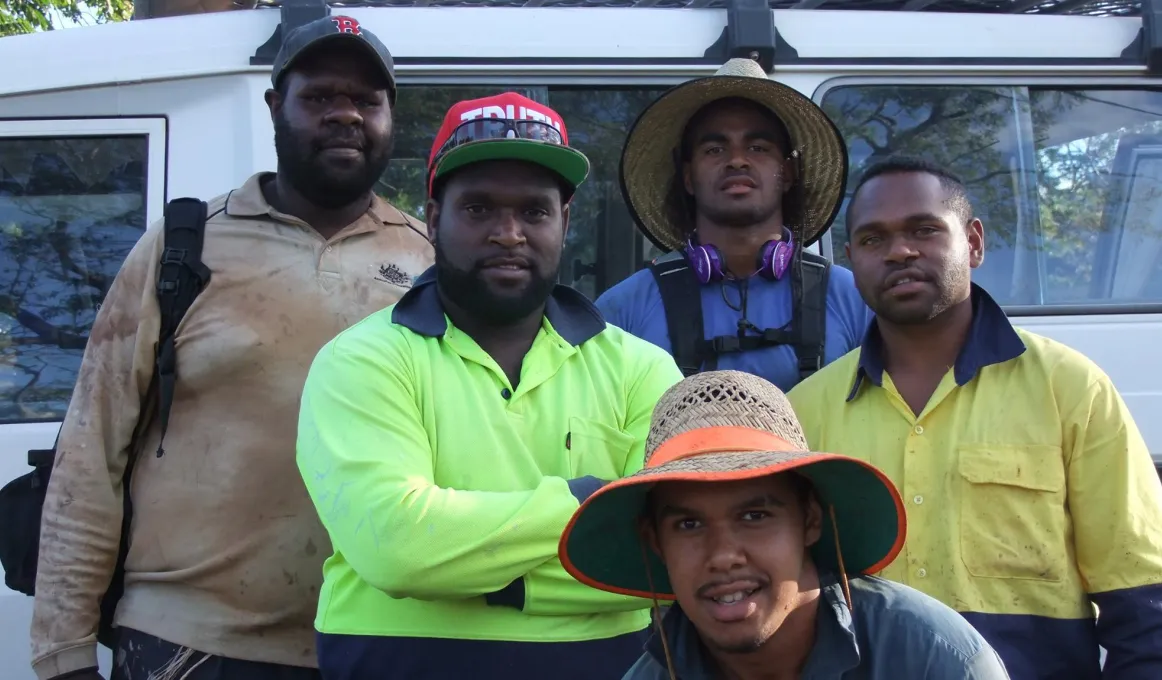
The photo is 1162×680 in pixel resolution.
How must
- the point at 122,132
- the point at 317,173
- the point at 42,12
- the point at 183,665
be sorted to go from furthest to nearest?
the point at 42,12 → the point at 122,132 → the point at 317,173 → the point at 183,665

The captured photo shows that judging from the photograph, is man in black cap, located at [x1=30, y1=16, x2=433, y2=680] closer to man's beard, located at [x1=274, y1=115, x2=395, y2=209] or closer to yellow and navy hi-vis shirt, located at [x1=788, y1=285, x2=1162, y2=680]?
man's beard, located at [x1=274, y1=115, x2=395, y2=209]

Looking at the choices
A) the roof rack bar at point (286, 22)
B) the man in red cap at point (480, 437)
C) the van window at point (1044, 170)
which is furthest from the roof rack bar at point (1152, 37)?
the roof rack bar at point (286, 22)

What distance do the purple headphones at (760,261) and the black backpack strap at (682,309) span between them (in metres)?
0.04

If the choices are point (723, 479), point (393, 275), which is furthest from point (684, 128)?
point (723, 479)

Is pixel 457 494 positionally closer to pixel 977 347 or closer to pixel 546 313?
pixel 546 313

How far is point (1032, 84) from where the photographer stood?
3.75 meters

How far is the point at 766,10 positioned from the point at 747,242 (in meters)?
0.98

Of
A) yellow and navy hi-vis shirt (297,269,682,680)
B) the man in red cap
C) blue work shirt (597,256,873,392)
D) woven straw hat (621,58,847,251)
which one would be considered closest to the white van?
woven straw hat (621,58,847,251)

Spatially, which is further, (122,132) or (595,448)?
(122,132)

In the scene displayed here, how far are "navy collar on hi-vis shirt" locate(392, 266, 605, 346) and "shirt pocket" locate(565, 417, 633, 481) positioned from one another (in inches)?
8.5

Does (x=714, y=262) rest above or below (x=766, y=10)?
below

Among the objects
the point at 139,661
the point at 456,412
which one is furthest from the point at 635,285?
the point at 139,661

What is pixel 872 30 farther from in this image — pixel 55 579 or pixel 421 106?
pixel 55 579

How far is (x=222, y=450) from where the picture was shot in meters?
2.55
